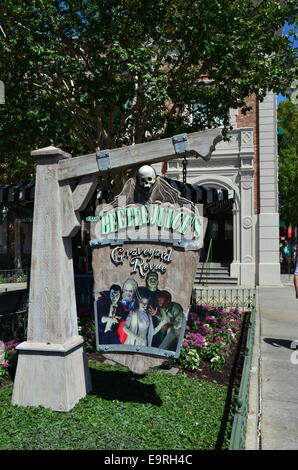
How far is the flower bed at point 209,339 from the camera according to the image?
6274 millimetres

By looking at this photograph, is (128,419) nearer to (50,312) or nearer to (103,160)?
(50,312)

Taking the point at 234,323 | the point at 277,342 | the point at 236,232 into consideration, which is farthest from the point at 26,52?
the point at 236,232

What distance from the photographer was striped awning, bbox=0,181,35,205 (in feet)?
30.0

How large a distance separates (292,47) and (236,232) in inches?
383

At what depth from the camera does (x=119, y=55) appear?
8.04m

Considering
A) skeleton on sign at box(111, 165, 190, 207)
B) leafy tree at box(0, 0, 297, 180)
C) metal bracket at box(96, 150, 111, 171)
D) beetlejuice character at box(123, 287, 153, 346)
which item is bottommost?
beetlejuice character at box(123, 287, 153, 346)

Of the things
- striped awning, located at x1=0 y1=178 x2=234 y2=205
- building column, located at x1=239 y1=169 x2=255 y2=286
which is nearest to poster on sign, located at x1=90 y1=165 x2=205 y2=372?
striped awning, located at x1=0 y1=178 x2=234 y2=205

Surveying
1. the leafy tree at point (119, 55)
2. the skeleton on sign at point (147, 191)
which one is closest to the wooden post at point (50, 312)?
the skeleton on sign at point (147, 191)

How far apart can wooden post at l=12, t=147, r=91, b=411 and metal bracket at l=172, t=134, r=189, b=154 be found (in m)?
1.38

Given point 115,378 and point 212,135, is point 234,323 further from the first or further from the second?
point 212,135

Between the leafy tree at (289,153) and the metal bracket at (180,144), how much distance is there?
22796 millimetres

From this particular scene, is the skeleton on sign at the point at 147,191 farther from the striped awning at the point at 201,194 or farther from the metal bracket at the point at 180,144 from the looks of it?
the striped awning at the point at 201,194

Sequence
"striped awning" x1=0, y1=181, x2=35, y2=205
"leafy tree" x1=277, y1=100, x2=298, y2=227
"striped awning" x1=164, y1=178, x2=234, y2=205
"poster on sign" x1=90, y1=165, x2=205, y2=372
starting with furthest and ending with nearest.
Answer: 1. "leafy tree" x1=277, y1=100, x2=298, y2=227
2. "striped awning" x1=164, y1=178, x2=234, y2=205
3. "striped awning" x1=0, y1=181, x2=35, y2=205
4. "poster on sign" x1=90, y1=165, x2=205, y2=372

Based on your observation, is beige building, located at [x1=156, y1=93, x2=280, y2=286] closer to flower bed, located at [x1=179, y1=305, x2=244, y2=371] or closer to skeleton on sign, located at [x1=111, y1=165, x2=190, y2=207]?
flower bed, located at [x1=179, y1=305, x2=244, y2=371]
